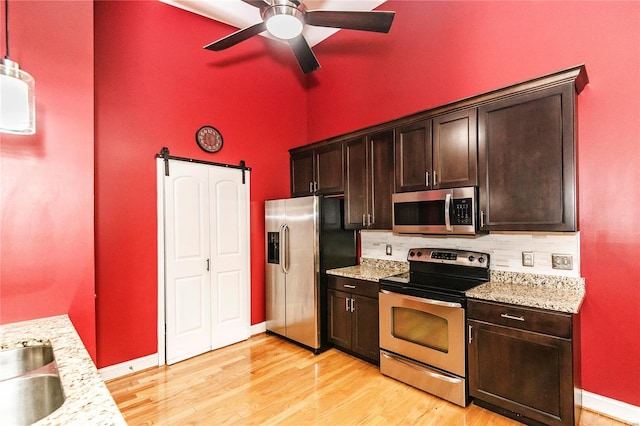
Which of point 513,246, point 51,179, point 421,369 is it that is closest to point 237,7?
point 51,179

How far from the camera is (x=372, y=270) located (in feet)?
11.4

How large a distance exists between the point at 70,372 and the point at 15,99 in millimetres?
1265

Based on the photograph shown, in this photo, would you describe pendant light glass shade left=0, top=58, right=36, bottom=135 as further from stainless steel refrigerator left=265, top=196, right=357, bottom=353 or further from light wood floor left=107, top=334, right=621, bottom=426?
stainless steel refrigerator left=265, top=196, right=357, bottom=353

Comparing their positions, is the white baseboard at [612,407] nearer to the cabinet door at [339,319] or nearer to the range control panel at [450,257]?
the range control panel at [450,257]

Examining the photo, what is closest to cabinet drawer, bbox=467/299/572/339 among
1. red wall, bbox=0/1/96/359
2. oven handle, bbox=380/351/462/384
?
oven handle, bbox=380/351/462/384

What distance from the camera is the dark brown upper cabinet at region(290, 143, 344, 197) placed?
12.0 feet

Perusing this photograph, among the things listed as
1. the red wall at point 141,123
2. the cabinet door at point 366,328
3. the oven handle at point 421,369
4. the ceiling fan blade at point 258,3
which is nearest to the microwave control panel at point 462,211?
the cabinet door at point 366,328

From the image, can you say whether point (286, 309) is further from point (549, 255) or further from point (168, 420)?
point (549, 255)

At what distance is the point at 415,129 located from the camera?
2.92m

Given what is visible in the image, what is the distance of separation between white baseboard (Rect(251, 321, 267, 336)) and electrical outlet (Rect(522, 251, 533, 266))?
2.98 meters

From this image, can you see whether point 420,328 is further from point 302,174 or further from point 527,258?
point 302,174

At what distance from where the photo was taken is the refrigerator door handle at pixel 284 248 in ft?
12.1

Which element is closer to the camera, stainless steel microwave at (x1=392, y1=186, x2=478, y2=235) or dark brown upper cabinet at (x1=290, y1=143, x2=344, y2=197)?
stainless steel microwave at (x1=392, y1=186, x2=478, y2=235)

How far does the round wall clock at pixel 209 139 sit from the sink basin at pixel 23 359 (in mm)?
2449
